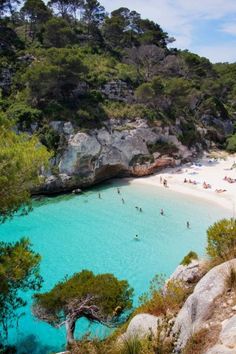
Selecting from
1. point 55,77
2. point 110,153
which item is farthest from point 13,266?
point 55,77

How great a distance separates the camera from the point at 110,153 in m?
40.2

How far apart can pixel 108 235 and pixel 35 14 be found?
45.7 metres

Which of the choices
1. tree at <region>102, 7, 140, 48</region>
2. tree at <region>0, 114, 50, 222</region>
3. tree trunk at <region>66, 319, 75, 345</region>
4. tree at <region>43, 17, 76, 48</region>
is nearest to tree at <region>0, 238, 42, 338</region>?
tree at <region>0, 114, 50, 222</region>

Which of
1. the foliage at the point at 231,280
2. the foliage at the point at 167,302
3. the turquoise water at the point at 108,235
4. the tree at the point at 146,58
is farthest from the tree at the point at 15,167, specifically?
the tree at the point at 146,58

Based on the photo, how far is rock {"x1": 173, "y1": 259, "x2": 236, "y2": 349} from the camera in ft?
25.1

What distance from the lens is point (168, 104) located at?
48625mm

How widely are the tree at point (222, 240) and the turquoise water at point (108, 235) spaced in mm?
5320

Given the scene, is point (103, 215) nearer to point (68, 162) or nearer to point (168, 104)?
point (68, 162)

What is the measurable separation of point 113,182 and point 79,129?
7.44 metres

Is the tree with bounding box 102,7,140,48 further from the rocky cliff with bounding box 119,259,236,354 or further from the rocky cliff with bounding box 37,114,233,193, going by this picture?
the rocky cliff with bounding box 119,259,236,354

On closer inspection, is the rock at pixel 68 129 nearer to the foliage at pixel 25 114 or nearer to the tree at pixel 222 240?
the foliage at pixel 25 114

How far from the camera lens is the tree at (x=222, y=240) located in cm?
1066

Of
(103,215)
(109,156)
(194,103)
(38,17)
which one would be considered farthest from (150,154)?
(38,17)

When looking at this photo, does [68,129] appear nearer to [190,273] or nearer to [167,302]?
[190,273]
